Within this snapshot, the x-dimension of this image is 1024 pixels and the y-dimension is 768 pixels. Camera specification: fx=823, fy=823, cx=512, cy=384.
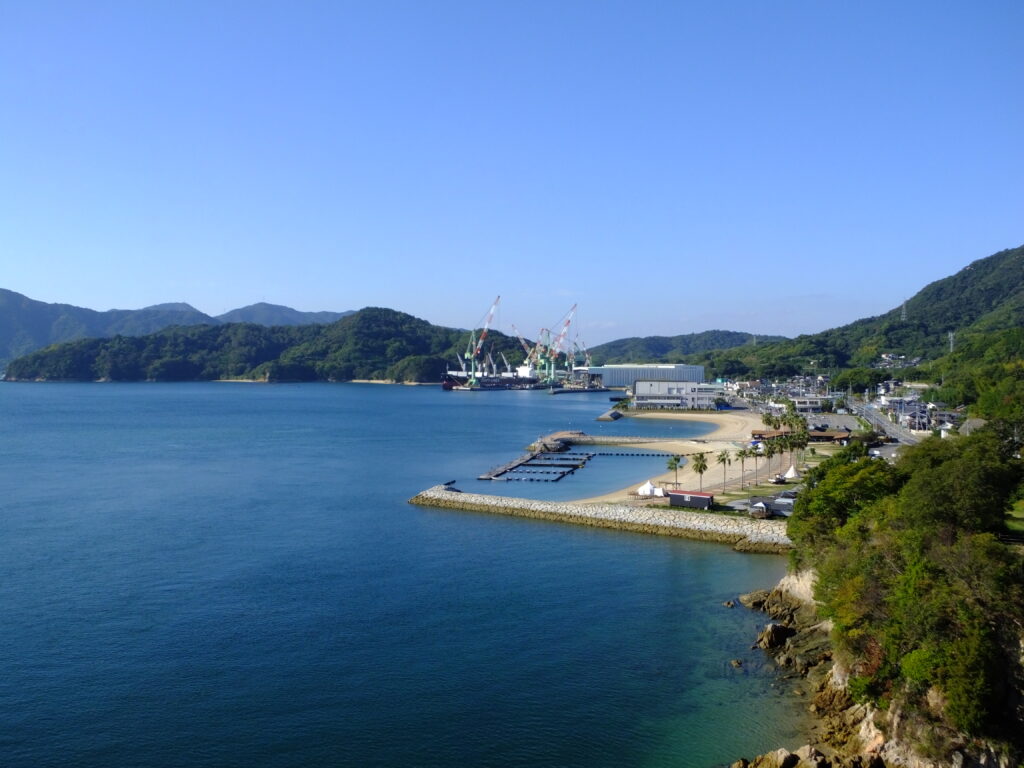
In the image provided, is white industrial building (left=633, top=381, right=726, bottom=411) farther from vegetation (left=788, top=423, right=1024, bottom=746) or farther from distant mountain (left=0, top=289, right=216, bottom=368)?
distant mountain (left=0, top=289, right=216, bottom=368)

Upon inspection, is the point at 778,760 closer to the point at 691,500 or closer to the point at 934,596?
the point at 934,596

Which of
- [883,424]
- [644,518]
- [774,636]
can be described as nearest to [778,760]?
[774,636]

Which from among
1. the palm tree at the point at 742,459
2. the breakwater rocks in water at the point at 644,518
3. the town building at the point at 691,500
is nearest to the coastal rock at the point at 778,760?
the breakwater rocks in water at the point at 644,518

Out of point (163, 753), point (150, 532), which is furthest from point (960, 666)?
point (150, 532)

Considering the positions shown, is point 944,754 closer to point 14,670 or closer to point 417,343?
point 14,670

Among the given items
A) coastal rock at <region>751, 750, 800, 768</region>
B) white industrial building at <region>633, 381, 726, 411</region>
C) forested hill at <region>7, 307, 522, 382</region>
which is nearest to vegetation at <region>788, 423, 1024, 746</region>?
coastal rock at <region>751, 750, 800, 768</region>

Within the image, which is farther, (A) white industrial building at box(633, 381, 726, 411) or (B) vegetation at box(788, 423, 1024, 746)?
(A) white industrial building at box(633, 381, 726, 411)
